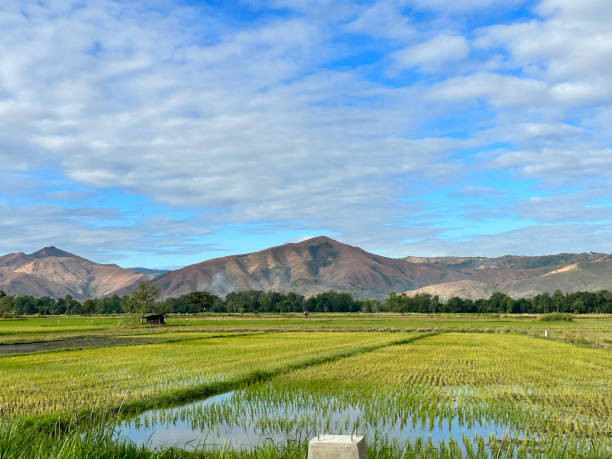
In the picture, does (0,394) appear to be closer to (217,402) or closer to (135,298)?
(217,402)

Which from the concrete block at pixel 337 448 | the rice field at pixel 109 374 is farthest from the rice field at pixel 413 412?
the concrete block at pixel 337 448

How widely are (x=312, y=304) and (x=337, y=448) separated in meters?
153

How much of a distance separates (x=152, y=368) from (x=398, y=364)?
30.0 feet

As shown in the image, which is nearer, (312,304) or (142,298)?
(142,298)

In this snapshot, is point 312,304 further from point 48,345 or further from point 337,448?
point 337,448

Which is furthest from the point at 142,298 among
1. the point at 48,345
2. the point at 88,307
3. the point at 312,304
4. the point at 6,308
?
the point at 48,345

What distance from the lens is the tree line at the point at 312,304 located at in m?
113

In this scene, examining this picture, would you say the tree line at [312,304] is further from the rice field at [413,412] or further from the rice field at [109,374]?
the rice field at [413,412]

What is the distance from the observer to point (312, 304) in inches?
6176

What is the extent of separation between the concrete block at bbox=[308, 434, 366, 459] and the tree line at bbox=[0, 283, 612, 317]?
9817 centimetres

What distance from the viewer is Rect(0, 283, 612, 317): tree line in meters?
113

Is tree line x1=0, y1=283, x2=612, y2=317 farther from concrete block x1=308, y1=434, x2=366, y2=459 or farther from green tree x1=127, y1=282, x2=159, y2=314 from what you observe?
concrete block x1=308, y1=434, x2=366, y2=459

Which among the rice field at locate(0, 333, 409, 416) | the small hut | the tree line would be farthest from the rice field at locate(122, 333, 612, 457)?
the tree line

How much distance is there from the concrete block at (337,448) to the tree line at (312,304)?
9817 centimetres
